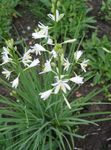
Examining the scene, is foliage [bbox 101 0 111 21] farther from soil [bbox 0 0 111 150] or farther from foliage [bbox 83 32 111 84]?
foliage [bbox 83 32 111 84]

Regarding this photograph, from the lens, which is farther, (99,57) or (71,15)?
(71,15)

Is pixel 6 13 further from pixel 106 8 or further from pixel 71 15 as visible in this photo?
pixel 106 8

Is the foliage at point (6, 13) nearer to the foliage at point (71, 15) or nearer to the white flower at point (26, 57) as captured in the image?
the foliage at point (71, 15)

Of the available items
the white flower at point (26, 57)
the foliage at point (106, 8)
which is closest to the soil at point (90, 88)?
the foliage at point (106, 8)

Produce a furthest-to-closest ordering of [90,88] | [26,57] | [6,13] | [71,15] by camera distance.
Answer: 1. [6,13]
2. [71,15]
3. [90,88]
4. [26,57]

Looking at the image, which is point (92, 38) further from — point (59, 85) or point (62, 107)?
point (59, 85)

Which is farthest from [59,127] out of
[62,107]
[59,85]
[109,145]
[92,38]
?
[92,38]

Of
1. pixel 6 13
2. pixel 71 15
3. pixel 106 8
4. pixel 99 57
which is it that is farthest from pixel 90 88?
pixel 6 13
